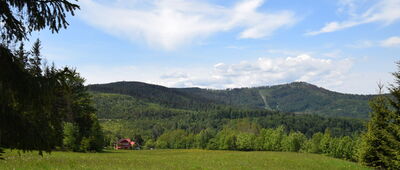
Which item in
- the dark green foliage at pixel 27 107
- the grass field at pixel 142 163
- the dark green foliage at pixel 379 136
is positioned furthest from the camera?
the dark green foliage at pixel 379 136

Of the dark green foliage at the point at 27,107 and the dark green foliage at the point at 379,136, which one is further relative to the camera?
the dark green foliage at the point at 379,136

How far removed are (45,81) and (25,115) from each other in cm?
→ 85

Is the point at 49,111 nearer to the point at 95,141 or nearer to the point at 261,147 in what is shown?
the point at 95,141

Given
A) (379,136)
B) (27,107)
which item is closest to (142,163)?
(27,107)

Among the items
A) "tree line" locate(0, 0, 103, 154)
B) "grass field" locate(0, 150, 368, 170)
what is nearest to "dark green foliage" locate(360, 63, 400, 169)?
"grass field" locate(0, 150, 368, 170)

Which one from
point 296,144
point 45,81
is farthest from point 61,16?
point 296,144

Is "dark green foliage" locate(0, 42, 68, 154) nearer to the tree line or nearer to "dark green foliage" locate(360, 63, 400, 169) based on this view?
the tree line

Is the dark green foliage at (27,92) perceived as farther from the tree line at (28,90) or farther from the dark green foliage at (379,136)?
the dark green foliage at (379,136)

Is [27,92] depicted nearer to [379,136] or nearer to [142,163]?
[142,163]

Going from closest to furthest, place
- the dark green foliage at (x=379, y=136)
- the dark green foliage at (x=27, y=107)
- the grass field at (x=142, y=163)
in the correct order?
the dark green foliage at (x=27, y=107) < the grass field at (x=142, y=163) < the dark green foliage at (x=379, y=136)

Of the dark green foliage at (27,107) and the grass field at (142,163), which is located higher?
the dark green foliage at (27,107)

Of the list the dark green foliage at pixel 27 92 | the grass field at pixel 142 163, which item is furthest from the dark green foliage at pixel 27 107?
the grass field at pixel 142 163

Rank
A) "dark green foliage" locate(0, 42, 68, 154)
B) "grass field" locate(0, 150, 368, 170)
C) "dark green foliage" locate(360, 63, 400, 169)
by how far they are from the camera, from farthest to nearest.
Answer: "dark green foliage" locate(360, 63, 400, 169), "grass field" locate(0, 150, 368, 170), "dark green foliage" locate(0, 42, 68, 154)

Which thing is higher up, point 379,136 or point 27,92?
point 27,92
